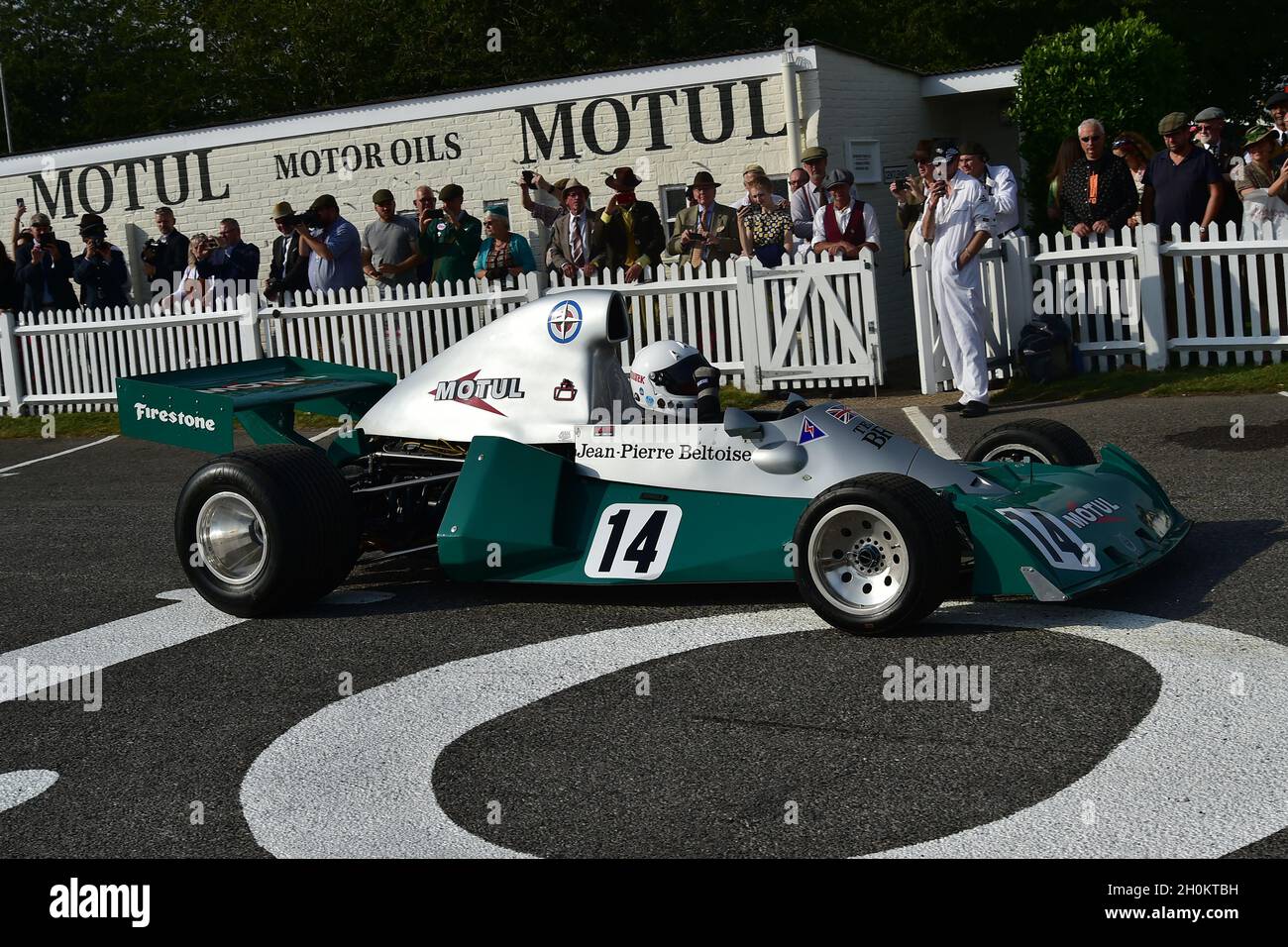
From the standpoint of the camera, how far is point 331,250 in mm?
15797

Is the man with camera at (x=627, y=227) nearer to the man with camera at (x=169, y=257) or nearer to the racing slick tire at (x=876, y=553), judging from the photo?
the man with camera at (x=169, y=257)

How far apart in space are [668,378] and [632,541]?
0.87 metres

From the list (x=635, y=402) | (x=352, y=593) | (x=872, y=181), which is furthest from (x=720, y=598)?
(x=872, y=181)

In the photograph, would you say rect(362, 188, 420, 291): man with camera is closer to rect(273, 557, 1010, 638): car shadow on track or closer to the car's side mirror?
rect(273, 557, 1010, 638): car shadow on track

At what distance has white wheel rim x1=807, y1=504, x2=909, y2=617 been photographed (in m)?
6.35

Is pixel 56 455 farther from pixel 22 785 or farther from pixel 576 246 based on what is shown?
pixel 22 785

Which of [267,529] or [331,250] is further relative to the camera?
[331,250]

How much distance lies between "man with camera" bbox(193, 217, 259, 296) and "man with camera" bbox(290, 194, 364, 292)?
112cm

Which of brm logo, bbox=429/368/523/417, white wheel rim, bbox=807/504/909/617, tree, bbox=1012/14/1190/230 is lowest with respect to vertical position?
white wheel rim, bbox=807/504/909/617

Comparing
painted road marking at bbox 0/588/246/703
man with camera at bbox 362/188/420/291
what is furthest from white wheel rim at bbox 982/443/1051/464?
man with camera at bbox 362/188/420/291

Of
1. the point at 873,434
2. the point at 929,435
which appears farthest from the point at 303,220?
the point at 873,434

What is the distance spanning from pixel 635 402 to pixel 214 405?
2.26 meters

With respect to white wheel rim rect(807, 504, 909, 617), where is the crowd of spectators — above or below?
above

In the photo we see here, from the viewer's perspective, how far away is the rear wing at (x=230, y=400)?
8305mm
